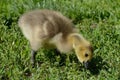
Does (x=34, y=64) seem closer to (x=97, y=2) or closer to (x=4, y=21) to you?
(x=4, y=21)

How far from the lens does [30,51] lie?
4645 millimetres

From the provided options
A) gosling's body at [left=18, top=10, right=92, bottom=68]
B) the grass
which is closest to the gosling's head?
gosling's body at [left=18, top=10, right=92, bottom=68]

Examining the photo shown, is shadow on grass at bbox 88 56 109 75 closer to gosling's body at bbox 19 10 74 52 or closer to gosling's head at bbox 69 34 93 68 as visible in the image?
gosling's head at bbox 69 34 93 68

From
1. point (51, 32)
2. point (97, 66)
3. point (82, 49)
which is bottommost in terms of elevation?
point (97, 66)

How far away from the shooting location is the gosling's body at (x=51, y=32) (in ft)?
14.1

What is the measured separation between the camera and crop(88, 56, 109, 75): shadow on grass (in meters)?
4.40

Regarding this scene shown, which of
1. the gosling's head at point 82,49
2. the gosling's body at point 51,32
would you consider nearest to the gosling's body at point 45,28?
the gosling's body at point 51,32

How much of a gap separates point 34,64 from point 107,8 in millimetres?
1500

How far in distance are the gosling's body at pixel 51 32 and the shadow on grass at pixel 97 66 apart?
235 mm

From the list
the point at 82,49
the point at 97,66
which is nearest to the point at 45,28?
the point at 82,49

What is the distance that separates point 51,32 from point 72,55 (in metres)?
0.40

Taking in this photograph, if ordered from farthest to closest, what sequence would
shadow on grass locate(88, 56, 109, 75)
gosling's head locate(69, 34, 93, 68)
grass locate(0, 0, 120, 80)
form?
shadow on grass locate(88, 56, 109, 75) → grass locate(0, 0, 120, 80) → gosling's head locate(69, 34, 93, 68)

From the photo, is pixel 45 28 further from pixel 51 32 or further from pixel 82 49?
pixel 82 49

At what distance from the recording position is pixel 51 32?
14.0 feet
